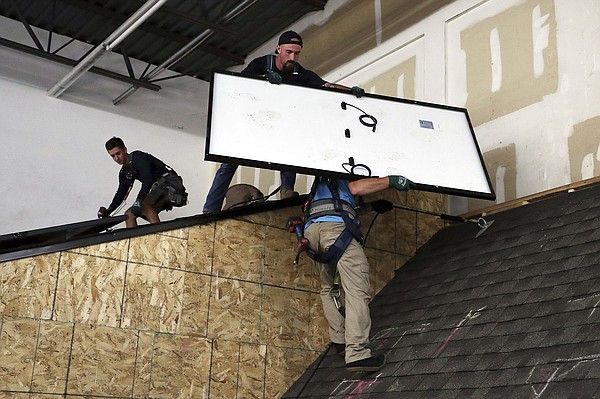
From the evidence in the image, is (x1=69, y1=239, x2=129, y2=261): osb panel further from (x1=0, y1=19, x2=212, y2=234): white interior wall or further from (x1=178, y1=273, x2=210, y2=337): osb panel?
(x1=0, y1=19, x2=212, y2=234): white interior wall

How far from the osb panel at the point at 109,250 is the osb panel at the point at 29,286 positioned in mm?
205

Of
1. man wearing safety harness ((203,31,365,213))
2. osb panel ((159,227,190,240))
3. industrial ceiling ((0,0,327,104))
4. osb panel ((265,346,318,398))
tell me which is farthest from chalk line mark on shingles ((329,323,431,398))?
industrial ceiling ((0,0,327,104))

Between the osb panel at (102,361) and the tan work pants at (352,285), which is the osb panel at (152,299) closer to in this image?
the osb panel at (102,361)

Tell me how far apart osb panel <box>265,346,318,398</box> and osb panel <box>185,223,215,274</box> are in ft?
2.58

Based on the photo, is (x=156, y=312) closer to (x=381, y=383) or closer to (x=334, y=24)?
(x=381, y=383)

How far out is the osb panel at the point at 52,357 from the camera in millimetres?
4574

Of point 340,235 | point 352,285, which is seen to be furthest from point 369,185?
point 352,285

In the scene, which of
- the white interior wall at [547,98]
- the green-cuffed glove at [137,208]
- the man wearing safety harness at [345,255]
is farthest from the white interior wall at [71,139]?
the man wearing safety harness at [345,255]

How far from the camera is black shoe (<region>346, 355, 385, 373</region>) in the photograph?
15.8 feet

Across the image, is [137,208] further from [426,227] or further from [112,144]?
[426,227]

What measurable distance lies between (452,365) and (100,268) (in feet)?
7.82

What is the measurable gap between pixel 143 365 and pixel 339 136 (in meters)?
2.13

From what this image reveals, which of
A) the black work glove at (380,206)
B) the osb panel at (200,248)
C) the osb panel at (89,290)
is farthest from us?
the black work glove at (380,206)

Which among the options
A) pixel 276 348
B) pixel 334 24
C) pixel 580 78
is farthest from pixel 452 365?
pixel 334 24
